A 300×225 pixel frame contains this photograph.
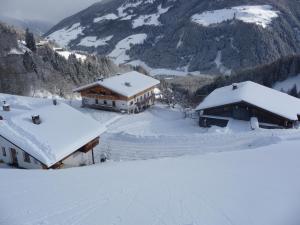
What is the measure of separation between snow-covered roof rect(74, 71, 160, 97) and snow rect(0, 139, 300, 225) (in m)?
28.2

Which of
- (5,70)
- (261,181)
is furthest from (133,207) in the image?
(5,70)

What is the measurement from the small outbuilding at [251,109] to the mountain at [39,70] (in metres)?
36.8

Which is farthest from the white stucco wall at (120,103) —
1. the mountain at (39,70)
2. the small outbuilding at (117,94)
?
the mountain at (39,70)

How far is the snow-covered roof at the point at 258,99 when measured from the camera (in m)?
38.1

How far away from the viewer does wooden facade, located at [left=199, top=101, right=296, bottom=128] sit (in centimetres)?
3791

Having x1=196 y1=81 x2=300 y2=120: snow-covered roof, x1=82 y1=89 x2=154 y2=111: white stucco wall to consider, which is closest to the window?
x1=196 y1=81 x2=300 y2=120: snow-covered roof

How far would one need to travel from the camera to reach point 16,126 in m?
27.0

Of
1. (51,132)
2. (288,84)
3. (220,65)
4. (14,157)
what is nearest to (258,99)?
(51,132)

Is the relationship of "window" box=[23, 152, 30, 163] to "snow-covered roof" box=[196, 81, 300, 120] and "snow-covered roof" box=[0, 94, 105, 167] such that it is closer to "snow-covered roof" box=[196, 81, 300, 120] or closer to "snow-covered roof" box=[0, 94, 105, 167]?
"snow-covered roof" box=[0, 94, 105, 167]

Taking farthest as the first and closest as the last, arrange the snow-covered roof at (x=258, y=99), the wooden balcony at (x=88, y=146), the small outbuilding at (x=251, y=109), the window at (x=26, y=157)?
the snow-covered roof at (x=258, y=99)
the small outbuilding at (x=251, y=109)
the wooden balcony at (x=88, y=146)
the window at (x=26, y=157)

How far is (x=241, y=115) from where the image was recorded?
1554 inches

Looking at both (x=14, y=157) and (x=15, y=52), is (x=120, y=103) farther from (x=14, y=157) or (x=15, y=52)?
(x=15, y=52)

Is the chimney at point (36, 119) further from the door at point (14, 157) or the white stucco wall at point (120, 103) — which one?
the white stucco wall at point (120, 103)

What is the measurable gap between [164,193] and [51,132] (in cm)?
1433
